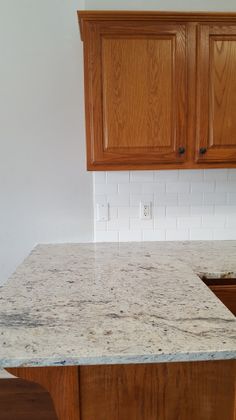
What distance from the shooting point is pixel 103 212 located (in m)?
1.97

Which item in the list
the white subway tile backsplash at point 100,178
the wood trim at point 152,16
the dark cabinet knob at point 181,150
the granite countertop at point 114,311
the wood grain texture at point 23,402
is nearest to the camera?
the granite countertop at point 114,311

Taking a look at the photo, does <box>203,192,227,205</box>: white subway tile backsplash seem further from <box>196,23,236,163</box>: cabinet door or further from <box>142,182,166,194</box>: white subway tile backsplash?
<box>196,23,236,163</box>: cabinet door

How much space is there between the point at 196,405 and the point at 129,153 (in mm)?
1144

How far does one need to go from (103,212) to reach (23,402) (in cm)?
133

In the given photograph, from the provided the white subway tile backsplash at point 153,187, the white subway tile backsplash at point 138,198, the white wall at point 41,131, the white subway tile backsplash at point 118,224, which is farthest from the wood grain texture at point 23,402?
the white subway tile backsplash at point 153,187

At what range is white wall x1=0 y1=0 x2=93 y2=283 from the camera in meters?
1.87

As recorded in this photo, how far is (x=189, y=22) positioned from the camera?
149 centimetres

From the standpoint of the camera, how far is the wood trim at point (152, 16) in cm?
145

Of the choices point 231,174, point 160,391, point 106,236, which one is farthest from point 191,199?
point 160,391

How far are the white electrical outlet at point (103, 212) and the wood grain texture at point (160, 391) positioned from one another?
1162 mm

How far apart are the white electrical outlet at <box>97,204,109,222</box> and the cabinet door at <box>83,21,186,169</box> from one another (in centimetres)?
44

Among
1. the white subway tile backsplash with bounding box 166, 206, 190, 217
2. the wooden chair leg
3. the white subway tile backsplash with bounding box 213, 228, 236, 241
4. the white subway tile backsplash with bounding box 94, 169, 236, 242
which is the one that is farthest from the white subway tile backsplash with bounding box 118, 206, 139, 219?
the wooden chair leg

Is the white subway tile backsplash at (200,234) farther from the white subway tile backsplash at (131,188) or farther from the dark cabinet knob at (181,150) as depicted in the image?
the dark cabinet knob at (181,150)

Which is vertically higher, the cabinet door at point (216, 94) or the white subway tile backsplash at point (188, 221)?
the cabinet door at point (216, 94)
